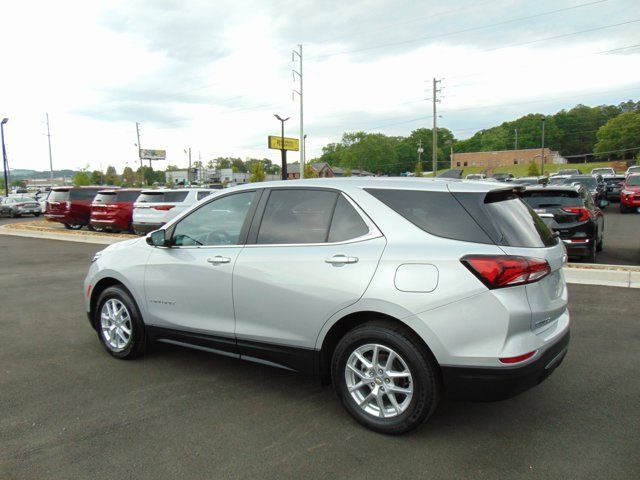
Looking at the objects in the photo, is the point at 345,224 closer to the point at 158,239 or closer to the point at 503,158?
the point at 158,239

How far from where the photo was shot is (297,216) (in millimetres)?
3766

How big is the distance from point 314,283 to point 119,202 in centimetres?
1565

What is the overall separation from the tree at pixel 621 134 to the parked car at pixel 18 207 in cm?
12333

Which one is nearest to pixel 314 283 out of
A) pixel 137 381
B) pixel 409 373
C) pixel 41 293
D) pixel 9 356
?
pixel 409 373

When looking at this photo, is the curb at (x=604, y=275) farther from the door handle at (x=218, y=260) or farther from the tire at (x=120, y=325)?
the tire at (x=120, y=325)

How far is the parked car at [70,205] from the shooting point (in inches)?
757

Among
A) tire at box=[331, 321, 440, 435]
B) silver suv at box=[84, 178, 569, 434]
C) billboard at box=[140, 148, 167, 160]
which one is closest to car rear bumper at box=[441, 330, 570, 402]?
silver suv at box=[84, 178, 569, 434]

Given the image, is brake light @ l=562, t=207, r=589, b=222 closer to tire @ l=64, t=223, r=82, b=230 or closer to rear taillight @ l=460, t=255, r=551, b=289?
rear taillight @ l=460, t=255, r=551, b=289

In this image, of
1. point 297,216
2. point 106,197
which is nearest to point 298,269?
point 297,216

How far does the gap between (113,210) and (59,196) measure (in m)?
4.01

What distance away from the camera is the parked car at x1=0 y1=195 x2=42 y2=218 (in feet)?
104

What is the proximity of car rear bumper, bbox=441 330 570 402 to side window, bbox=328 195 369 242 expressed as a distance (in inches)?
41.6

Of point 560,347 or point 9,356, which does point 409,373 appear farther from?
point 9,356

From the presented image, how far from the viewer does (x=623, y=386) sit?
4000mm
